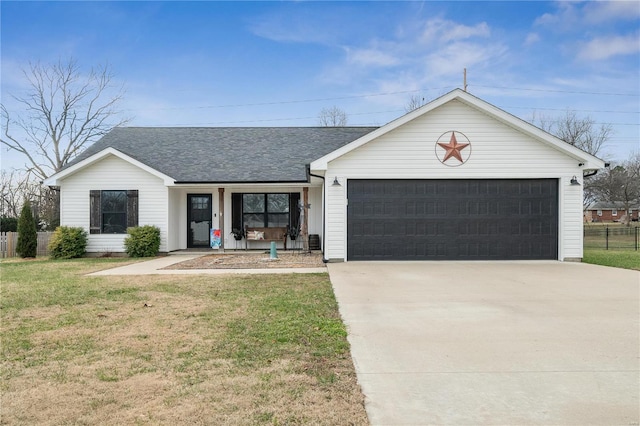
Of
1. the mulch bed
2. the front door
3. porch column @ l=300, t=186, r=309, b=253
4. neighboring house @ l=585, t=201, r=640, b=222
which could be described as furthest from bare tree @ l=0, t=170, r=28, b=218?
neighboring house @ l=585, t=201, r=640, b=222

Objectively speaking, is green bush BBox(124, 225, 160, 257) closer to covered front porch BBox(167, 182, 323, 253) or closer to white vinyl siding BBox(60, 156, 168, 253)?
white vinyl siding BBox(60, 156, 168, 253)

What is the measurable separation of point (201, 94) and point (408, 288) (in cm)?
2593

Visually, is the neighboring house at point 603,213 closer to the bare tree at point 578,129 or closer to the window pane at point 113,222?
the bare tree at point 578,129

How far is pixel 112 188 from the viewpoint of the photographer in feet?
45.1

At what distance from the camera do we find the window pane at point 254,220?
1495cm

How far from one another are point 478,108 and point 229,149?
9.70 meters

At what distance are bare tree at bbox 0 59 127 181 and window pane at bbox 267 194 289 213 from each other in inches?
725

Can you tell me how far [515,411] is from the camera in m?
2.63

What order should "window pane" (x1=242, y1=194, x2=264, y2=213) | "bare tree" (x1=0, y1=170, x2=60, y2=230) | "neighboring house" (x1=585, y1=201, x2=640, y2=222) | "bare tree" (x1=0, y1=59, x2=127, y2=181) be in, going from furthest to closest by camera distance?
"neighboring house" (x1=585, y1=201, x2=640, y2=222) < "bare tree" (x1=0, y1=59, x2=127, y2=181) < "bare tree" (x1=0, y1=170, x2=60, y2=230) < "window pane" (x1=242, y1=194, x2=264, y2=213)

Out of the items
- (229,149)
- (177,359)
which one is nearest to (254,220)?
(229,149)

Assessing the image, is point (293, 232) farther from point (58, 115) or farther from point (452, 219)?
point (58, 115)

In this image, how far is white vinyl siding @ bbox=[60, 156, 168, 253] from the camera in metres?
13.8

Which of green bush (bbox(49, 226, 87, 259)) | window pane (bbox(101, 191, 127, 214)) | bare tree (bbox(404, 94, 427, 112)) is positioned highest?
bare tree (bbox(404, 94, 427, 112))

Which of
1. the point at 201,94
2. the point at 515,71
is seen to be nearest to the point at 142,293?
the point at 515,71
